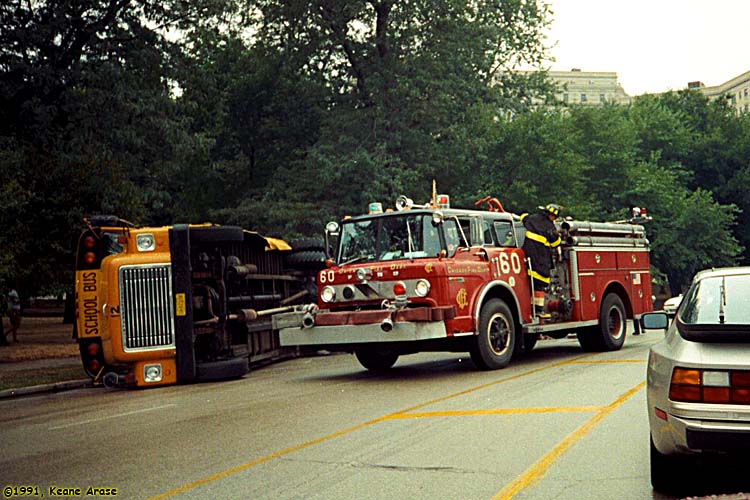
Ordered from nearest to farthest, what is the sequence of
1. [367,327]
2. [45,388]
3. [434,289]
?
[367,327] → [434,289] → [45,388]

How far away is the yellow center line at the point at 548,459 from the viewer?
Result: 21.3 feet

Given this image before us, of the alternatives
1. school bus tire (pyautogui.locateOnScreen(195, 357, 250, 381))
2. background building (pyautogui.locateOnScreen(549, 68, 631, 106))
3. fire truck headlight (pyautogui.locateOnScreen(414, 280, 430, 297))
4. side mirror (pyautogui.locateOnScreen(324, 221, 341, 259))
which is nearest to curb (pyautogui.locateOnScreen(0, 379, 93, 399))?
school bus tire (pyautogui.locateOnScreen(195, 357, 250, 381))

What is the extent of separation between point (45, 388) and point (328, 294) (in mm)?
5597

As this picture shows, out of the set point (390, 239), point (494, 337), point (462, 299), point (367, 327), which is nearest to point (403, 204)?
point (390, 239)

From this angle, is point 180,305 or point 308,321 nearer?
point 308,321

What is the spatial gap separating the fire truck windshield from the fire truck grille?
274cm

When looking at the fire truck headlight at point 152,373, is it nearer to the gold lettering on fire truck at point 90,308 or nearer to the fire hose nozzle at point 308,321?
the gold lettering on fire truck at point 90,308

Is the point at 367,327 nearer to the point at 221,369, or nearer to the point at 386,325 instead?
the point at 386,325

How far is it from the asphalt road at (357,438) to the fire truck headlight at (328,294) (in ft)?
4.00

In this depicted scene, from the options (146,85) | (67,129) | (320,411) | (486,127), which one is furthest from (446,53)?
(320,411)

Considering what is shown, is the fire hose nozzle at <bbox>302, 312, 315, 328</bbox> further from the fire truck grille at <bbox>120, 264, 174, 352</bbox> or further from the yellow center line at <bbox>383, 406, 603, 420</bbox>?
the yellow center line at <bbox>383, 406, 603, 420</bbox>

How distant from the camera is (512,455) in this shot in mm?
7676

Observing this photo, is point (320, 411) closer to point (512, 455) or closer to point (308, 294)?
point (512, 455)

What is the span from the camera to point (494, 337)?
14133mm
